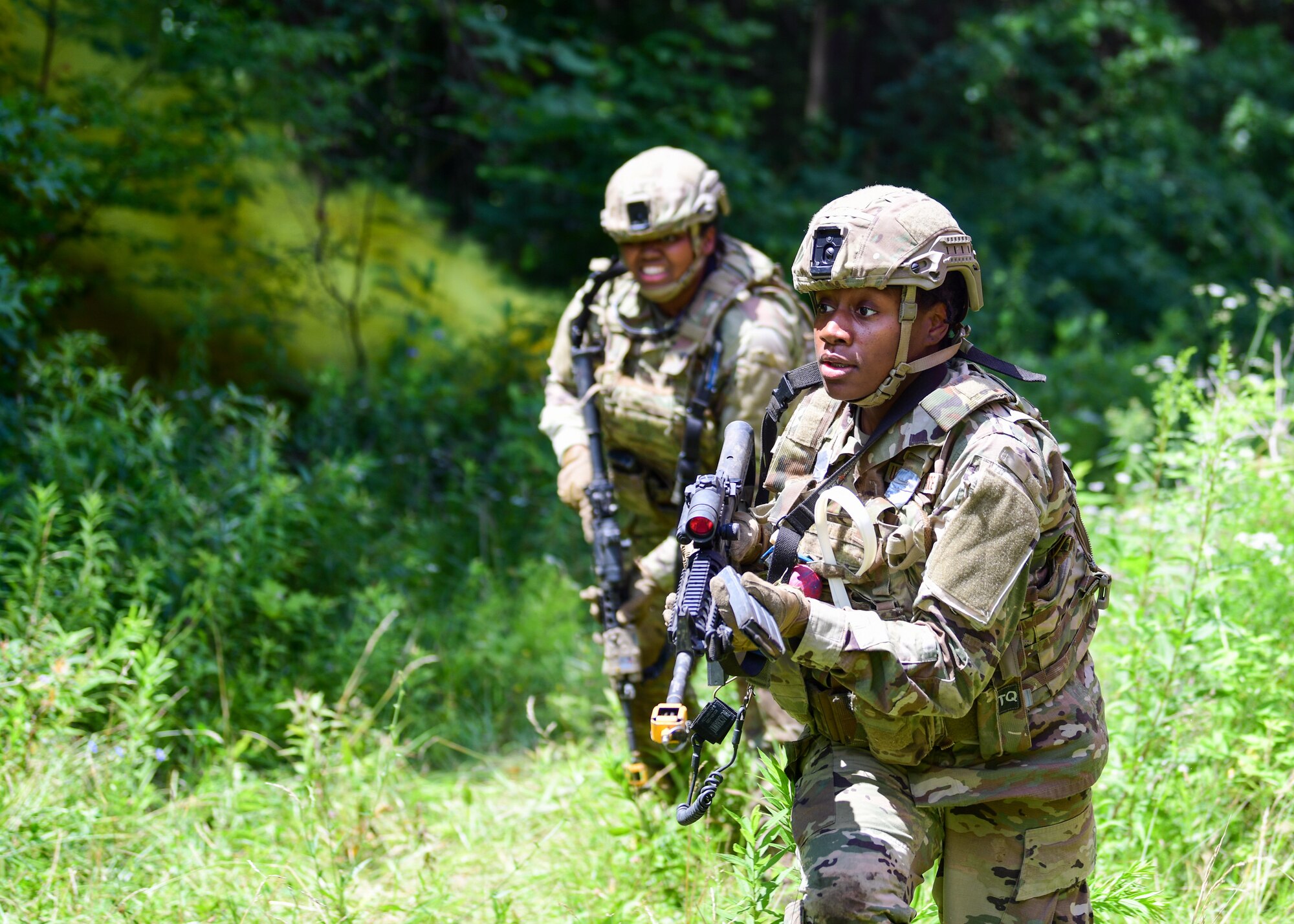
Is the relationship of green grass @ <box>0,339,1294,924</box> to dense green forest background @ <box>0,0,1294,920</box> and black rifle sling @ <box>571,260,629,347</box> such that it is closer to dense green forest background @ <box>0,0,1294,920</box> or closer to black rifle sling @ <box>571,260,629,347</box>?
dense green forest background @ <box>0,0,1294,920</box>

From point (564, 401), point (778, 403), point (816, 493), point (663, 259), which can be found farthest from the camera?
point (564, 401)

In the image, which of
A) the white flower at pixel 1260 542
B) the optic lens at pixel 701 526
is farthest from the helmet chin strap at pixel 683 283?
the white flower at pixel 1260 542

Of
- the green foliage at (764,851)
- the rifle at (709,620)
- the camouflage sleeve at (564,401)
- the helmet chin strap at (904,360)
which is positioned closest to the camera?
the rifle at (709,620)

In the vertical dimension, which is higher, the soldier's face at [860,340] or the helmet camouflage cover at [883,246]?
the helmet camouflage cover at [883,246]

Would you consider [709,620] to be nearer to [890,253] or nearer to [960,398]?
[960,398]

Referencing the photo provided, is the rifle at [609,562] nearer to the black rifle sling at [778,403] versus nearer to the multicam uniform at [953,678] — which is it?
the black rifle sling at [778,403]

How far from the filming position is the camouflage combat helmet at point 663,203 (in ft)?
13.1

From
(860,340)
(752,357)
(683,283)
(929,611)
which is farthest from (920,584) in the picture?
(683,283)

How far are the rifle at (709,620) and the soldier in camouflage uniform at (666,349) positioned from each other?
132 centimetres

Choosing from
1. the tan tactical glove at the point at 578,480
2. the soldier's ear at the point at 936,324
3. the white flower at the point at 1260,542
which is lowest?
the tan tactical glove at the point at 578,480

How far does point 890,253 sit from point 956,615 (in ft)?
2.53

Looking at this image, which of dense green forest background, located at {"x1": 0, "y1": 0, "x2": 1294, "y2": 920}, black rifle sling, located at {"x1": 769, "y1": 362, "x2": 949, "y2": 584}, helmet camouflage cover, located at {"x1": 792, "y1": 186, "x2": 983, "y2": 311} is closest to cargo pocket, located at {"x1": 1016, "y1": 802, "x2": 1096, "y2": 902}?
dense green forest background, located at {"x1": 0, "y1": 0, "x2": 1294, "y2": 920}

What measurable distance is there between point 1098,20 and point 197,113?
7.80 metres

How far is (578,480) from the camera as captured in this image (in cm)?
425
